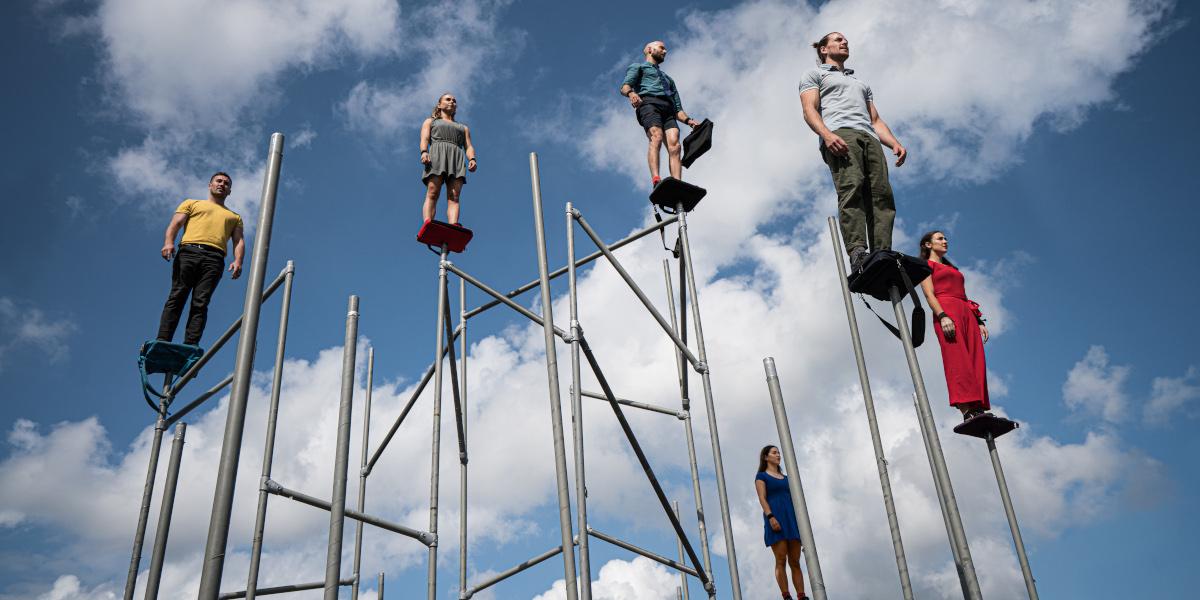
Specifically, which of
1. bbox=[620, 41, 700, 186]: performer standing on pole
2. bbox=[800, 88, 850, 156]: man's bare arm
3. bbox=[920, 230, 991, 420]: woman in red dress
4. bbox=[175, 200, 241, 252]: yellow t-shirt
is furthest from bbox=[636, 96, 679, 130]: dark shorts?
bbox=[175, 200, 241, 252]: yellow t-shirt

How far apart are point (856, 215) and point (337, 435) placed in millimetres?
3452

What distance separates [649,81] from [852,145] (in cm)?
351

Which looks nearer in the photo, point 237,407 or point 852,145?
point 237,407

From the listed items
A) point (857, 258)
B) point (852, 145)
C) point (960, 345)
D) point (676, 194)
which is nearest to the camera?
point (857, 258)

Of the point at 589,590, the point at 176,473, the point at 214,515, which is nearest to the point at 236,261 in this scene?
the point at 176,473

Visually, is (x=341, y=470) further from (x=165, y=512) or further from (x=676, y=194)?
(x=676, y=194)

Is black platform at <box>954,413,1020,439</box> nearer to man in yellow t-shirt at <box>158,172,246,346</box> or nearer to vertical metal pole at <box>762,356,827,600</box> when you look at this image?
vertical metal pole at <box>762,356,827,600</box>

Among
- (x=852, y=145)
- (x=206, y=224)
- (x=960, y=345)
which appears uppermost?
(x=206, y=224)

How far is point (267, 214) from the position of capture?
364 centimetres

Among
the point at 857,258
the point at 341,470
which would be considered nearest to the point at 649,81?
the point at 857,258

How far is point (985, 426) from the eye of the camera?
6.32 meters

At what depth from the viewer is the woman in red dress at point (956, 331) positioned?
21.3 feet

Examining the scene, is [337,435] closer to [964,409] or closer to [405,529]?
[405,529]

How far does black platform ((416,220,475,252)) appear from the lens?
7445 millimetres
